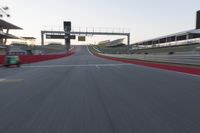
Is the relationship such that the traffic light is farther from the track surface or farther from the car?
the track surface

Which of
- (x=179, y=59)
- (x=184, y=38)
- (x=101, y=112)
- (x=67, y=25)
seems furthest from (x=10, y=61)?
(x=184, y=38)

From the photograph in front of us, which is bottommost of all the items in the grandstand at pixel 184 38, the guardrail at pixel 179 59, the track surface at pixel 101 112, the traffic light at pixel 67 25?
the track surface at pixel 101 112

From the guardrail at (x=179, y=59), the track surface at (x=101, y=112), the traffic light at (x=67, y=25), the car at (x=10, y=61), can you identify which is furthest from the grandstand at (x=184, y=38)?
the track surface at (x=101, y=112)

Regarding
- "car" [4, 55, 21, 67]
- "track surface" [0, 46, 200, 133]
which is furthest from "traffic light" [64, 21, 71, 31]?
"track surface" [0, 46, 200, 133]

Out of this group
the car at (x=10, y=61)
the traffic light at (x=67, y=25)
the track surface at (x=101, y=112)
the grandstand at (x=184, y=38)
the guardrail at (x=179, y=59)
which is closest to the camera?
the track surface at (x=101, y=112)

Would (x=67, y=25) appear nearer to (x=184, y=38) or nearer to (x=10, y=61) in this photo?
(x=184, y=38)

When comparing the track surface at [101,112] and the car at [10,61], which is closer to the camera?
the track surface at [101,112]

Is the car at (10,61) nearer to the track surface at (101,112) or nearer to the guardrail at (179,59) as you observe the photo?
the guardrail at (179,59)

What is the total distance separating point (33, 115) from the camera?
437 cm

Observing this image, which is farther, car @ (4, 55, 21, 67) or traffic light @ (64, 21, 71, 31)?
traffic light @ (64, 21, 71, 31)

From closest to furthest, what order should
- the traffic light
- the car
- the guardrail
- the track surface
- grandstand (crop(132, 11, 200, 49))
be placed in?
the track surface < the guardrail < the car < grandstand (crop(132, 11, 200, 49)) < the traffic light

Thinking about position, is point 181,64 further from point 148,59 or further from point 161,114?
point 161,114

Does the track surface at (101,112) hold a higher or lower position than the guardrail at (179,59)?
lower

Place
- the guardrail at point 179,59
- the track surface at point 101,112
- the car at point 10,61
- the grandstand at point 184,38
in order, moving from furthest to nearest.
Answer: the grandstand at point 184,38
the car at point 10,61
the guardrail at point 179,59
the track surface at point 101,112
